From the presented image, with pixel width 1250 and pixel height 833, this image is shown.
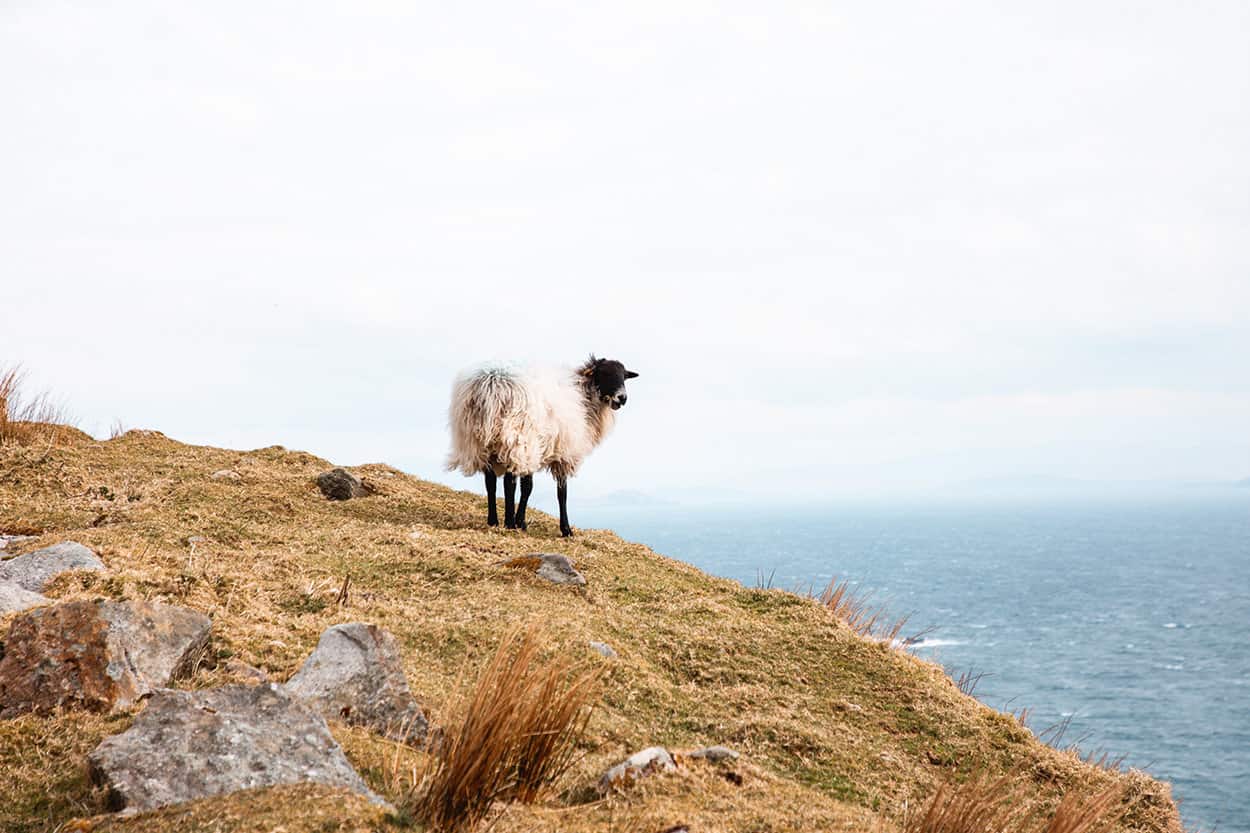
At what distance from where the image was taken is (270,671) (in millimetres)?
5723

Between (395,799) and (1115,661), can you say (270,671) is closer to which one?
(395,799)

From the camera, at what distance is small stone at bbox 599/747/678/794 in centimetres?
463

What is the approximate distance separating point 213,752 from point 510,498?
8.89 meters

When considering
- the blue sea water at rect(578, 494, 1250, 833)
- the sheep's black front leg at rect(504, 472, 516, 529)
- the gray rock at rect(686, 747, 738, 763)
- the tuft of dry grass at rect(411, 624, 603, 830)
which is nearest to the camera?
the tuft of dry grass at rect(411, 624, 603, 830)

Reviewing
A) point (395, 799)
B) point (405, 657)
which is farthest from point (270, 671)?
point (395, 799)

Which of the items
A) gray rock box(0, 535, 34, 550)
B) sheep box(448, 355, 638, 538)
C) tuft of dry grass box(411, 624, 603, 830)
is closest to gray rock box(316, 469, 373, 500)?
sheep box(448, 355, 638, 538)

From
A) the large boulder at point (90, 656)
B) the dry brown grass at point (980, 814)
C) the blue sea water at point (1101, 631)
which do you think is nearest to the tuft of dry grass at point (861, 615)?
the blue sea water at point (1101, 631)

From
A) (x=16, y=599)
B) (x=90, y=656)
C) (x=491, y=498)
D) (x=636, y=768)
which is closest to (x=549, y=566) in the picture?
(x=491, y=498)

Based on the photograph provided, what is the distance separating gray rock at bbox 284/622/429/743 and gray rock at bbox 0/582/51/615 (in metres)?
2.10

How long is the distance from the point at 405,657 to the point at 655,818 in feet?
9.67

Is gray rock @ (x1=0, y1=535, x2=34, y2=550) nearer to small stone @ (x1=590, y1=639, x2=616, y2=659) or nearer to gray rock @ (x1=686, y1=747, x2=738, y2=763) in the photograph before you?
small stone @ (x1=590, y1=639, x2=616, y2=659)

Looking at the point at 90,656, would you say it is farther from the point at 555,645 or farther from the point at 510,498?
the point at 510,498

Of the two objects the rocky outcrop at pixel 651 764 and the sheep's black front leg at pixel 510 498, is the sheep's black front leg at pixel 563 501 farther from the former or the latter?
the rocky outcrop at pixel 651 764

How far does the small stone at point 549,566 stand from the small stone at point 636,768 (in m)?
4.56
